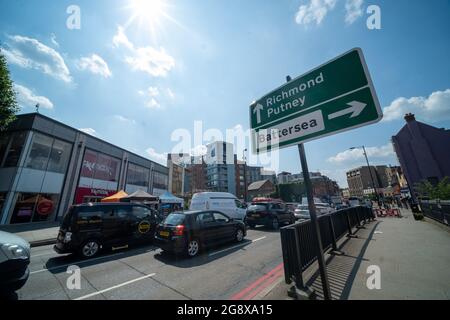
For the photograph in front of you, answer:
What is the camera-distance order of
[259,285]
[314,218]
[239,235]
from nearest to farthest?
[314,218]
[259,285]
[239,235]

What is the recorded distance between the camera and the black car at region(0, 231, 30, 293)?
308 cm

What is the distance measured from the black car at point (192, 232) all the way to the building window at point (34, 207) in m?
15.1

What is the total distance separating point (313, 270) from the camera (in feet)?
14.1

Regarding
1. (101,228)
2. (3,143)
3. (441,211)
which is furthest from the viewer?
(3,143)

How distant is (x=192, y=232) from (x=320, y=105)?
217 inches

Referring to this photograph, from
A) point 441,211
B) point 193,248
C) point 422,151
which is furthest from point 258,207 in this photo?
point 422,151

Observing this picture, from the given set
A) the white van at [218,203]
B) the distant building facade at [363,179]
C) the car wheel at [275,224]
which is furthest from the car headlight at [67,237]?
the distant building facade at [363,179]

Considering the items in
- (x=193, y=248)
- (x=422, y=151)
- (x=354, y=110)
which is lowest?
(x=193, y=248)

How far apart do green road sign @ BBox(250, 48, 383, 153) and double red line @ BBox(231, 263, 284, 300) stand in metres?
2.84

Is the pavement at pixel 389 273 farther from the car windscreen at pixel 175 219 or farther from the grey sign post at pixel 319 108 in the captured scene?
the car windscreen at pixel 175 219

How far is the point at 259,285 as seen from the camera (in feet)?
12.7

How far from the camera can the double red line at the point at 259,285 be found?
134 inches

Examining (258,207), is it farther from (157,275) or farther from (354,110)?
(354,110)

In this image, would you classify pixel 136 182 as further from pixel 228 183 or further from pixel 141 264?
pixel 228 183
